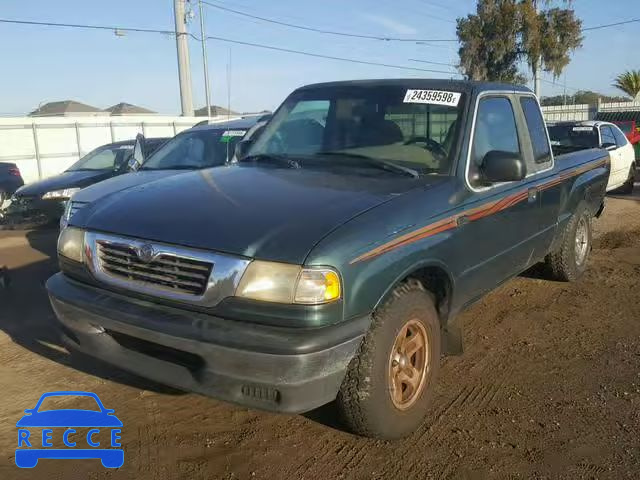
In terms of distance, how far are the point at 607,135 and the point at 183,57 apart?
64.7ft

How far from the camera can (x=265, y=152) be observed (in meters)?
4.38

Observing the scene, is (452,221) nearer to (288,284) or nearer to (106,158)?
(288,284)

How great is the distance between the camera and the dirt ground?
2.98 meters

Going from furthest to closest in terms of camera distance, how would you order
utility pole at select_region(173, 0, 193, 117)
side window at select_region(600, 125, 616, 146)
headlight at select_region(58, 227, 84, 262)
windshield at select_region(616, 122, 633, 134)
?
utility pole at select_region(173, 0, 193, 117)
windshield at select_region(616, 122, 633, 134)
side window at select_region(600, 125, 616, 146)
headlight at select_region(58, 227, 84, 262)

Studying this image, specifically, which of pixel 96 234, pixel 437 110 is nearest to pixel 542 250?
pixel 437 110

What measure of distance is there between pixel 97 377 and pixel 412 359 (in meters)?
2.19

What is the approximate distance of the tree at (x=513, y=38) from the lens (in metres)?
30.7

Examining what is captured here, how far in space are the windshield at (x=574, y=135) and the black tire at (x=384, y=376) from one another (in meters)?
8.48

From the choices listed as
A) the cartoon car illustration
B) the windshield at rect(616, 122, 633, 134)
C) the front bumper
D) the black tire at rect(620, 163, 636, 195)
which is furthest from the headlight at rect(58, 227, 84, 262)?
the windshield at rect(616, 122, 633, 134)

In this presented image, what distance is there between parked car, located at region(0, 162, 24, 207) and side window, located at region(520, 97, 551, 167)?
10940mm

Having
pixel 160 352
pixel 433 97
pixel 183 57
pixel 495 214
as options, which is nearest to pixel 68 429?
pixel 160 352

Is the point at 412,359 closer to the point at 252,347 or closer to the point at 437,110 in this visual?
the point at 252,347

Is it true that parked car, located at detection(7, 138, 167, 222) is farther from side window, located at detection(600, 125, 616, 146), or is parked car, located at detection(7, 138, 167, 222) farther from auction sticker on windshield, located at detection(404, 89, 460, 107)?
side window, located at detection(600, 125, 616, 146)

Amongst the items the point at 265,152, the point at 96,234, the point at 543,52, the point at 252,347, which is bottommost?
the point at 252,347
